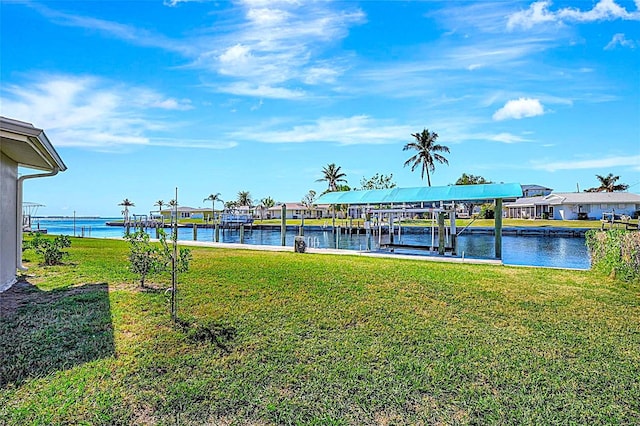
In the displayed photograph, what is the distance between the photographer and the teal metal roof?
16.0 m

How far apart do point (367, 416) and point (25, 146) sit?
632 cm

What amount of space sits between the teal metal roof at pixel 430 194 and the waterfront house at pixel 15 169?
13337 millimetres

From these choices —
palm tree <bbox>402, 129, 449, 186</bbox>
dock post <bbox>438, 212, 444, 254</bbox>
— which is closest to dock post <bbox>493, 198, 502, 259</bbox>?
dock post <bbox>438, 212, 444, 254</bbox>

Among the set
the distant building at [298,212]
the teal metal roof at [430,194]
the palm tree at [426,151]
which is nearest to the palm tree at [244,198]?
the distant building at [298,212]

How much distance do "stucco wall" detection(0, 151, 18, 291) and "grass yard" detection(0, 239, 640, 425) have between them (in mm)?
525

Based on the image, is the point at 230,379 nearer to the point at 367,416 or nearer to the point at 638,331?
the point at 367,416

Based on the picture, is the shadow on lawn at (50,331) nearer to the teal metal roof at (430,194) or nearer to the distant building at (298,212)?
the teal metal roof at (430,194)

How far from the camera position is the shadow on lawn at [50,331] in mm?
4301

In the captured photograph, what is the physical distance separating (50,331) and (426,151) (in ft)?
150

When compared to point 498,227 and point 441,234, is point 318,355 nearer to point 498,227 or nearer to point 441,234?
point 441,234

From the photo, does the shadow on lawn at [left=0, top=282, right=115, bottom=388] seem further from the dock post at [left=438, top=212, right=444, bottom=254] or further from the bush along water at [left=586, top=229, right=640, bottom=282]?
the dock post at [left=438, top=212, right=444, bottom=254]

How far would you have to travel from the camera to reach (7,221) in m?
7.80

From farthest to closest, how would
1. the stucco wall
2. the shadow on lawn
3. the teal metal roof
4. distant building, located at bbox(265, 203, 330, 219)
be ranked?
distant building, located at bbox(265, 203, 330, 219) < the teal metal roof < the stucco wall < the shadow on lawn

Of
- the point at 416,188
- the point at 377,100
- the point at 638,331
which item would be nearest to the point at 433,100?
the point at 377,100
